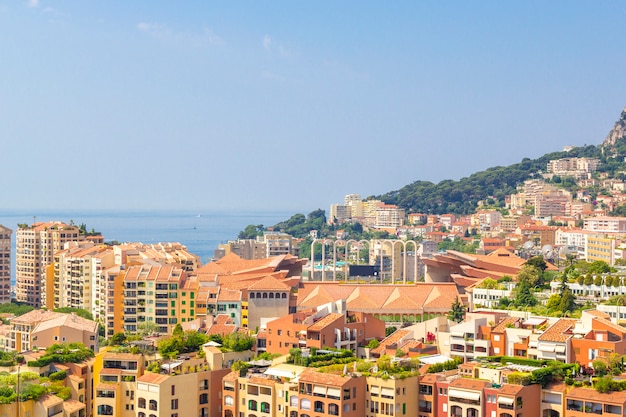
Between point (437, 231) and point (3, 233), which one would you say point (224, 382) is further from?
point (437, 231)

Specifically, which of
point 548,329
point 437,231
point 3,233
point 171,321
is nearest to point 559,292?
point 548,329

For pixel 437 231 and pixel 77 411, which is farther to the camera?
pixel 437 231

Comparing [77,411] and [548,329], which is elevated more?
[548,329]

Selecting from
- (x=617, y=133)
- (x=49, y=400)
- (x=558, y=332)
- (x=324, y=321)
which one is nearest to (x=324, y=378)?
(x=324, y=321)

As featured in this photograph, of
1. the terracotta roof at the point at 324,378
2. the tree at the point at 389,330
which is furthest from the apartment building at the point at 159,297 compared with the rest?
the terracotta roof at the point at 324,378

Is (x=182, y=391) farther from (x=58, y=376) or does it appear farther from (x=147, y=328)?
(x=147, y=328)

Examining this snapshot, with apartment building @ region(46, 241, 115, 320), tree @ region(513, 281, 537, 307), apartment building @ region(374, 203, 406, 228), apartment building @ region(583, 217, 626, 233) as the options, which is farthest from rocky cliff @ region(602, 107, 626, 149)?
tree @ region(513, 281, 537, 307)

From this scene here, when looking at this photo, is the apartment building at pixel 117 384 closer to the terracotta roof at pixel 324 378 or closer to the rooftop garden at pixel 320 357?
the rooftop garden at pixel 320 357

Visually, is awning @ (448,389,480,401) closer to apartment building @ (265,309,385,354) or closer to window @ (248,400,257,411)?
window @ (248,400,257,411)
